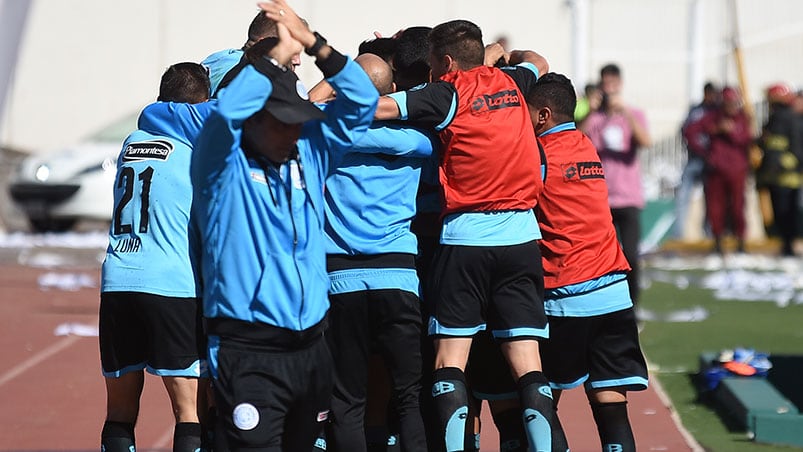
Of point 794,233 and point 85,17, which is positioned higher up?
point 85,17

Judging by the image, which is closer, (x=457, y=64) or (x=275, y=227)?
(x=275, y=227)

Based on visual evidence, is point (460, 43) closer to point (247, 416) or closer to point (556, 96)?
point (556, 96)

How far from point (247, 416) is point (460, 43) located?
2178mm

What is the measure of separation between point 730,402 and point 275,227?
14.7 ft

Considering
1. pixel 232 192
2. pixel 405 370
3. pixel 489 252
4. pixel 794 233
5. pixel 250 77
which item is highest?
pixel 250 77

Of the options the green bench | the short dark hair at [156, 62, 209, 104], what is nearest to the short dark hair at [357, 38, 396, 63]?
the short dark hair at [156, 62, 209, 104]

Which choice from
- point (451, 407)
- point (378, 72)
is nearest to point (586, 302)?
point (451, 407)

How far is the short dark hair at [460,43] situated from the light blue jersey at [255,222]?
1230 millimetres

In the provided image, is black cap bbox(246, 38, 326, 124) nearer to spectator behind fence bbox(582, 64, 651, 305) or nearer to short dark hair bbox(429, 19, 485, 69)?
short dark hair bbox(429, 19, 485, 69)

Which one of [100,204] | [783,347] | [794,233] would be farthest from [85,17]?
[783,347]

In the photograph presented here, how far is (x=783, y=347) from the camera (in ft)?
36.8

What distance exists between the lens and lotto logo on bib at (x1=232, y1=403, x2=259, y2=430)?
198 inches

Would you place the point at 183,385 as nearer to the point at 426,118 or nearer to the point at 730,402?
the point at 426,118

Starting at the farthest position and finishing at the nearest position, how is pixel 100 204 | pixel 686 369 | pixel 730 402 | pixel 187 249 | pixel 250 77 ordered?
pixel 100 204 → pixel 686 369 → pixel 730 402 → pixel 187 249 → pixel 250 77
